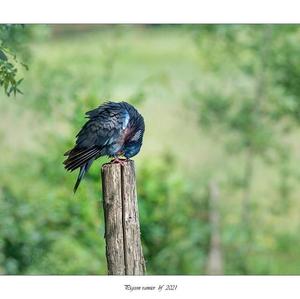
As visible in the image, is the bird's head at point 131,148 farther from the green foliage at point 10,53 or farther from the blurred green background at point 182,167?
the blurred green background at point 182,167

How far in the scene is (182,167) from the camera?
13.0 metres

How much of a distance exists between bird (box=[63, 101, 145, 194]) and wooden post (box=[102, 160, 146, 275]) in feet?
1.80

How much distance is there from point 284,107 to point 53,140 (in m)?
2.63

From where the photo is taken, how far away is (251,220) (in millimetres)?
12125

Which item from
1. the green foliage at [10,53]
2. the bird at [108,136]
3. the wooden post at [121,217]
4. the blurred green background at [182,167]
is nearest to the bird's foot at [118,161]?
the wooden post at [121,217]

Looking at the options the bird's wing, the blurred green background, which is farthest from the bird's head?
the blurred green background

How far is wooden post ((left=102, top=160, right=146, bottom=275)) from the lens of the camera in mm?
6410

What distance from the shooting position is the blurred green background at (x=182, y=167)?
34.3 ft

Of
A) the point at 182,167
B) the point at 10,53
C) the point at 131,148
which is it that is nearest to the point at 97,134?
the point at 131,148

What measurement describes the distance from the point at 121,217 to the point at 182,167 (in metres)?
6.62
